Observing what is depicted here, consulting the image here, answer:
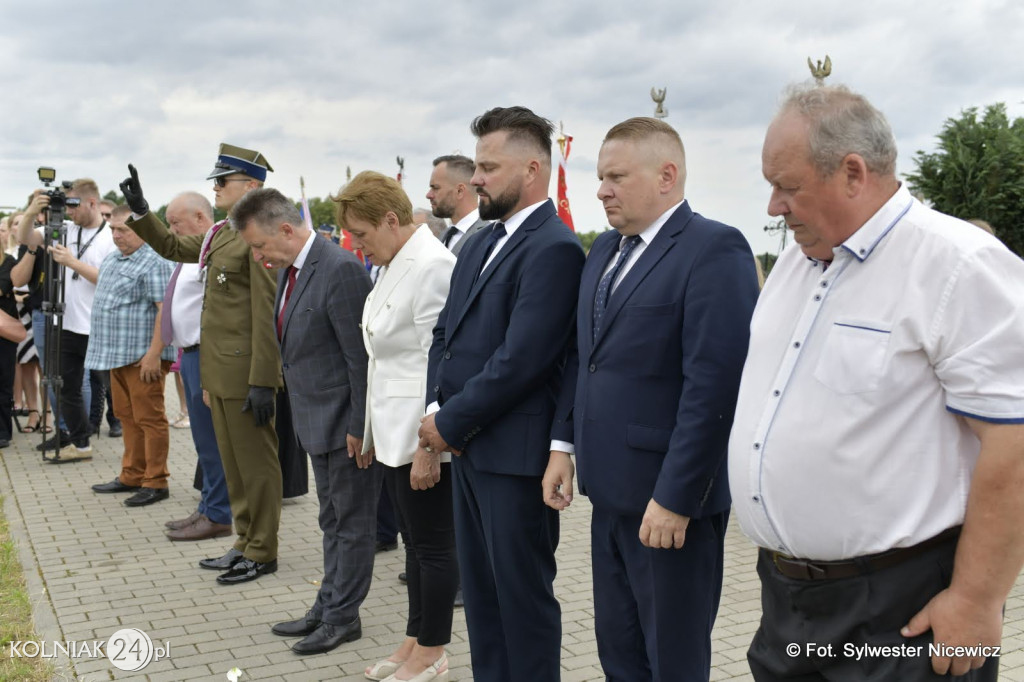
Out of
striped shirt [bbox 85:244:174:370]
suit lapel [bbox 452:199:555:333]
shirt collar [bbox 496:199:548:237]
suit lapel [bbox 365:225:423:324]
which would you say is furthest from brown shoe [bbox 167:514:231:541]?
shirt collar [bbox 496:199:548:237]

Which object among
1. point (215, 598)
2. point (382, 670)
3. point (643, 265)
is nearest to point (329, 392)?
point (382, 670)

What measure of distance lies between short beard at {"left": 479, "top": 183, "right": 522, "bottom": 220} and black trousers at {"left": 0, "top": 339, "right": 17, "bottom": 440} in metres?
8.19

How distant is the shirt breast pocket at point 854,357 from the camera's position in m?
2.03

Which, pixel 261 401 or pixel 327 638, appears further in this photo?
pixel 261 401

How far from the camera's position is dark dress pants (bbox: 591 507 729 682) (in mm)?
2867

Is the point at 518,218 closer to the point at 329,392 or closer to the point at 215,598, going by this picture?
the point at 329,392

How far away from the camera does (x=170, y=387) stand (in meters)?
15.4

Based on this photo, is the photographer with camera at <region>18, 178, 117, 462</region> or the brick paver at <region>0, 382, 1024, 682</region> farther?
the photographer with camera at <region>18, 178, 117, 462</region>

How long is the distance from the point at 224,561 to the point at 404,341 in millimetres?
2466

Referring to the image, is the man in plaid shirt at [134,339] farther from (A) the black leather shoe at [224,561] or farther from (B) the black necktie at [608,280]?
(B) the black necktie at [608,280]

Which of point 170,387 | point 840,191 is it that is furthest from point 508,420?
point 170,387

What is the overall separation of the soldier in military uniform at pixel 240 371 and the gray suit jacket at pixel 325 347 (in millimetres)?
723

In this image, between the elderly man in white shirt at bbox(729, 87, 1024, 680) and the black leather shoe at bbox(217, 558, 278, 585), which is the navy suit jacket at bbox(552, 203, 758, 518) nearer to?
the elderly man in white shirt at bbox(729, 87, 1024, 680)

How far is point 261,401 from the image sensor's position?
212 inches
